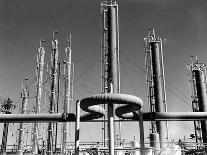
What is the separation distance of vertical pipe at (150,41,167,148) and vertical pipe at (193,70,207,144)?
835 cm

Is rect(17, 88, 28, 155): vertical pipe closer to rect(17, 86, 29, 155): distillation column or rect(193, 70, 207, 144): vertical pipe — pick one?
rect(17, 86, 29, 155): distillation column

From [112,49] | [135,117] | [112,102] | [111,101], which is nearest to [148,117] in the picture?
[135,117]

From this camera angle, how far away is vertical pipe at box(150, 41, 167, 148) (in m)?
40.0

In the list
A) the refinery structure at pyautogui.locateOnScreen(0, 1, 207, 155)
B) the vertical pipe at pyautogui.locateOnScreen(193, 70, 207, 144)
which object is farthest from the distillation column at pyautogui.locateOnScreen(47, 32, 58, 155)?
the vertical pipe at pyautogui.locateOnScreen(193, 70, 207, 144)

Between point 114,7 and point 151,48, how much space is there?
40.2ft

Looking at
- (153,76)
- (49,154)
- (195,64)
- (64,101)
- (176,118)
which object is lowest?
(49,154)

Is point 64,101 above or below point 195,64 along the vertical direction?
below

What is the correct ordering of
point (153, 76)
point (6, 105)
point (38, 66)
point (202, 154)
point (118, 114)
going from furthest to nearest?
point (6, 105) < point (38, 66) < point (153, 76) < point (202, 154) < point (118, 114)

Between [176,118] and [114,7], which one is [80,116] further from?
[114,7]

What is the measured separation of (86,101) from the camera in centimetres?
2369

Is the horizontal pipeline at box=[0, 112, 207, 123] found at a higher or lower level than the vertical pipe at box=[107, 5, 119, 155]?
lower

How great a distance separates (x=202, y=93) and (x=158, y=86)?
9480 mm

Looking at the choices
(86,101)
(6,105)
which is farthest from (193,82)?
(6,105)

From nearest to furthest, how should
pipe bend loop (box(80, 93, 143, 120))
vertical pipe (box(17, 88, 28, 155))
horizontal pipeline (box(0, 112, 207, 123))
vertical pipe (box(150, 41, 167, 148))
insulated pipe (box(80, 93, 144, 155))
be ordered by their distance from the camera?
1. insulated pipe (box(80, 93, 144, 155))
2. pipe bend loop (box(80, 93, 143, 120))
3. horizontal pipeline (box(0, 112, 207, 123))
4. vertical pipe (box(150, 41, 167, 148))
5. vertical pipe (box(17, 88, 28, 155))
